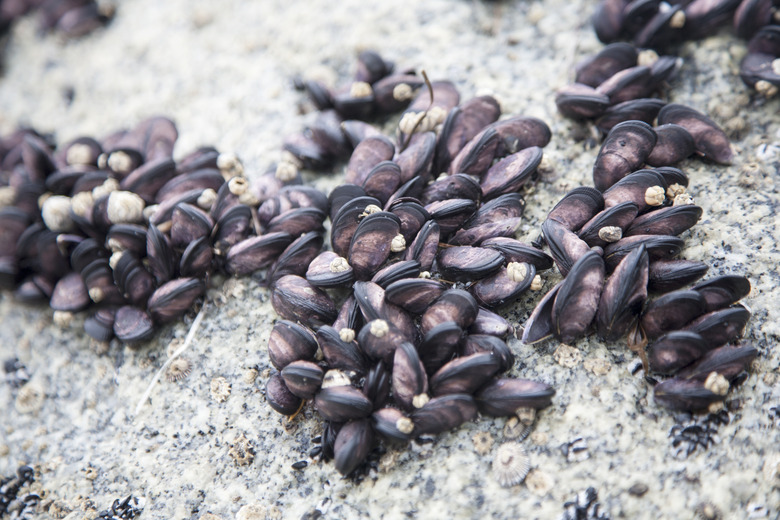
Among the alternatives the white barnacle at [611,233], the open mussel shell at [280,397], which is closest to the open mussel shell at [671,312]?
the white barnacle at [611,233]

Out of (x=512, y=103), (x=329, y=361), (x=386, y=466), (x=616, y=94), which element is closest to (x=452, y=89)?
(x=512, y=103)

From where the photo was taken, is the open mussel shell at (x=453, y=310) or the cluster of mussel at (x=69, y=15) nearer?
the open mussel shell at (x=453, y=310)

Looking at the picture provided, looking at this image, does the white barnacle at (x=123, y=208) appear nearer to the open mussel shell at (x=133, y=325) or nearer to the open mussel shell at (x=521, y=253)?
the open mussel shell at (x=133, y=325)

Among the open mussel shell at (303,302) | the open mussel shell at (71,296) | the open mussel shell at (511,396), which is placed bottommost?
the open mussel shell at (71,296)

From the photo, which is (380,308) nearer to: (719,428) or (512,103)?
(719,428)

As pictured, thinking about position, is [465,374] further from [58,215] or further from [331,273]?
[58,215]

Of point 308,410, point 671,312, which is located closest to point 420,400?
point 308,410
